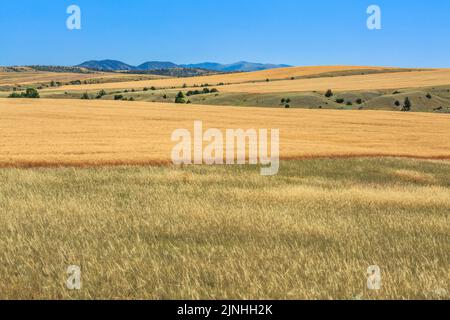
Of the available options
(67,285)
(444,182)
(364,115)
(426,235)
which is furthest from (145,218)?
(364,115)

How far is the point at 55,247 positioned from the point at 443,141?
34619 mm

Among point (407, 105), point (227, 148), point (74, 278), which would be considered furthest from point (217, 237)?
point (407, 105)

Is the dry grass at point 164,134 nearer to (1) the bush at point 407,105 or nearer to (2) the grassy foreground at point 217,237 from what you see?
(2) the grassy foreground at point 217,237

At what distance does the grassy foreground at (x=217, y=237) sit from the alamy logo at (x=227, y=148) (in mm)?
5322

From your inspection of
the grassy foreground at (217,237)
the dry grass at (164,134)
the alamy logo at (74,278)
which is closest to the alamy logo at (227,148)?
the dry grass at (164,134)

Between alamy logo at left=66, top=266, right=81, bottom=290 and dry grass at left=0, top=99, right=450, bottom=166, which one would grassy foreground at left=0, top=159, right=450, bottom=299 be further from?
dry grass at left=0, top=99, right=450, bottom=166

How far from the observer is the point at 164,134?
38.9m

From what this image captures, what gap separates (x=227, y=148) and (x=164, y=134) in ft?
29.8

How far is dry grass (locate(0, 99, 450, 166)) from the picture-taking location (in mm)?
27036

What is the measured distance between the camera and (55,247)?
10.0m

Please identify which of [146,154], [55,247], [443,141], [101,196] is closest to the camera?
[55,247]

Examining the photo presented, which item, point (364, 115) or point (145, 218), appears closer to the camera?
point (145, 218)

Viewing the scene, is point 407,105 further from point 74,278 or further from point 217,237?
point 74,278

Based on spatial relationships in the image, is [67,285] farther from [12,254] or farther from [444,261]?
[444,261]
